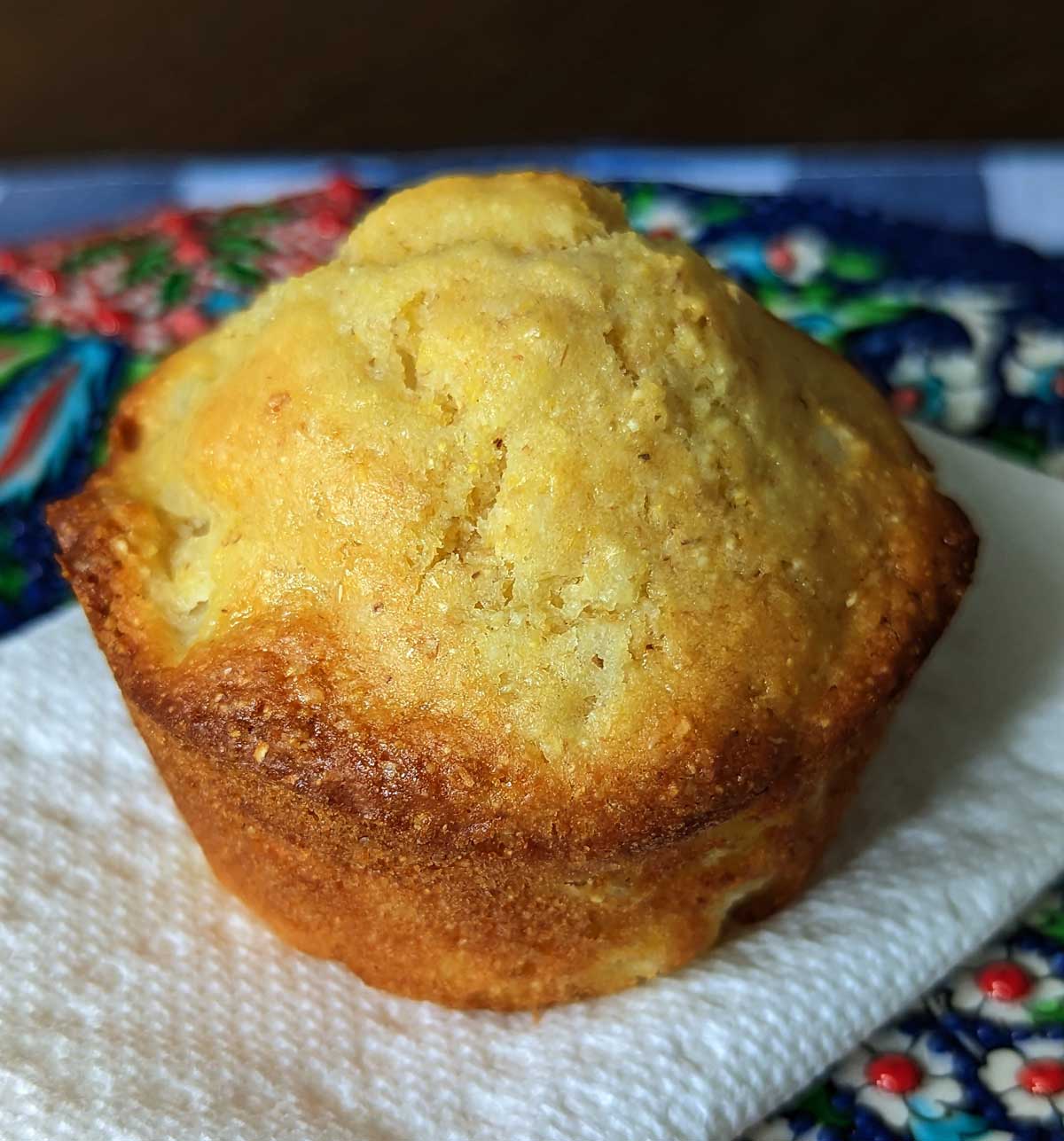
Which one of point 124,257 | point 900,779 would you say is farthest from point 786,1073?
point 124,257

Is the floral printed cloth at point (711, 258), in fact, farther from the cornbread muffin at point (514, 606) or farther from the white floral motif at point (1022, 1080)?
the cornbread muffin at point (514, 606)

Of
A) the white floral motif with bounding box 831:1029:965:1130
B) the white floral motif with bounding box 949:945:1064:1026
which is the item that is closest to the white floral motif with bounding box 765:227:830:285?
the white floral motif with bounding box 949:945:1064:1026

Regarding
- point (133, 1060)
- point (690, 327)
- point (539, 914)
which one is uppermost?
point (690, 327)

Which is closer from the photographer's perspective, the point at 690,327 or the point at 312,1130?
the point at 312,1130

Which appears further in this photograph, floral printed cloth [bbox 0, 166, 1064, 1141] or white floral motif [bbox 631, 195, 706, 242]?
white floral motif [bbox 631, 195, 706, 242]

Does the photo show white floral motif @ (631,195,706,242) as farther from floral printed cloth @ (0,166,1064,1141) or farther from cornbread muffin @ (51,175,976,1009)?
cornbread muffin @ (51,175,976,1009)

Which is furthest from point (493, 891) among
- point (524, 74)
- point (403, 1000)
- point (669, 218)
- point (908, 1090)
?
point (524, 74)

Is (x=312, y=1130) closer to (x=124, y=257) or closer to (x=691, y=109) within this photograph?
(x=124, y=257)
